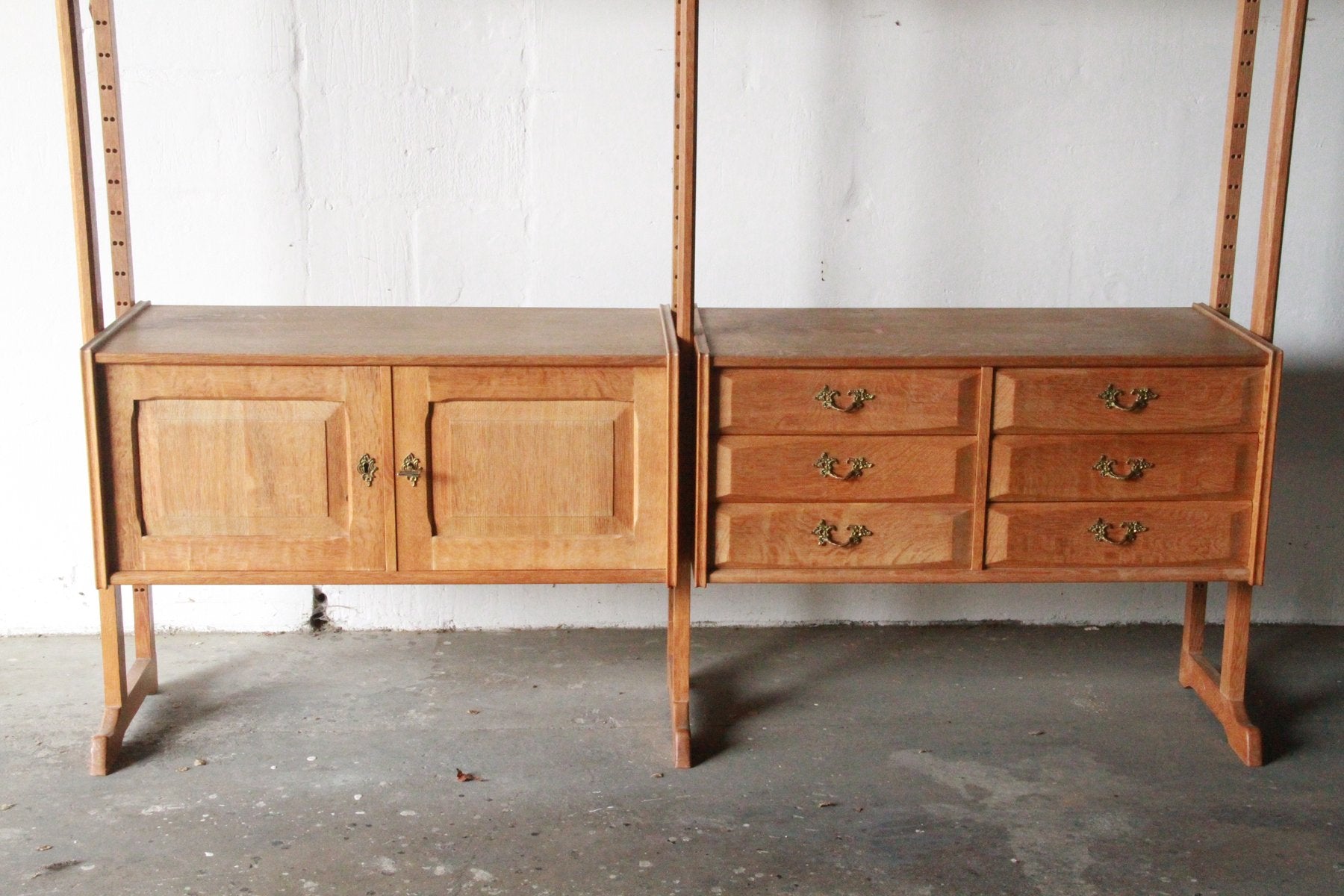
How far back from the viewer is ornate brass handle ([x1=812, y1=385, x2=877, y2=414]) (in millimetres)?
2588

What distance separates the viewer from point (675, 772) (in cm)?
270

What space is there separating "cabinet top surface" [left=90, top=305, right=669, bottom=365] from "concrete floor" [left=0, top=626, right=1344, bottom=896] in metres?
0.81

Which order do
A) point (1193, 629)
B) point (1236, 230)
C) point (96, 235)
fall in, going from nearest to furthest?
point (96, 235) < point (1236, 230) < point (1193, 629)

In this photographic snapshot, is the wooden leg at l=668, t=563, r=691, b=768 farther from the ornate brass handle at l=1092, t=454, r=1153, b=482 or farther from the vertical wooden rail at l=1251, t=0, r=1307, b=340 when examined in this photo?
the vertical wooden rail at l=1251, t=0, r=1307, b=340

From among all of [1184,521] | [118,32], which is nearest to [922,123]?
[1184,521]


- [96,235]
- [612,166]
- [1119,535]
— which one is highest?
[612,166]

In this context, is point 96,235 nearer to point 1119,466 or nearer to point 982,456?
point 982,456

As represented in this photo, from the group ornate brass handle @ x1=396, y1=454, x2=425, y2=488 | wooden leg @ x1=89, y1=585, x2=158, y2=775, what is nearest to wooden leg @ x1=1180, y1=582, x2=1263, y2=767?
ornate brass handle @ x1=396, y1=454, x2=425, y2=488

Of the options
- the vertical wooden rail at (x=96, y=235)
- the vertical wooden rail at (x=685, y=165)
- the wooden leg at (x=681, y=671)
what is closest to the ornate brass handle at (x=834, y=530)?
the wooden leg at (x=681, y=671)

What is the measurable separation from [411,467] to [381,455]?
63 millimetres

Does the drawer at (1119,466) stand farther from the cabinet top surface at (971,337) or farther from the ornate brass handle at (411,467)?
the ornate brass handle at (411,467)

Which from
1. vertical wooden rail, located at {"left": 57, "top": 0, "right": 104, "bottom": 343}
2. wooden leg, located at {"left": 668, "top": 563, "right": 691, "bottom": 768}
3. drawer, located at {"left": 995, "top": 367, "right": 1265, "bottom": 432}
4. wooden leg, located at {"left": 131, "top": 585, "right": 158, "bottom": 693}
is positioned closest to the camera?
vertical wooden rail, located at {"left": 57, "top": 0, "right": 104, "bottom": 343}

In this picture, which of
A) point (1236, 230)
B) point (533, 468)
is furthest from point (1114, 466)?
point (533, 468)

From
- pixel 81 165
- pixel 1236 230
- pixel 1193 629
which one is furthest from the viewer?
pixel 1193 629
